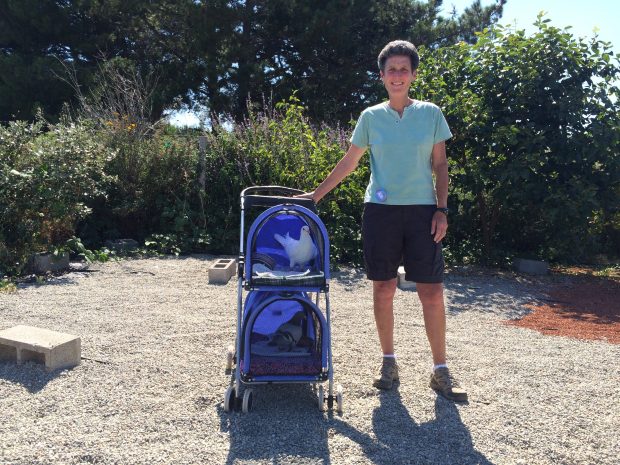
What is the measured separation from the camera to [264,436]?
10.2ft

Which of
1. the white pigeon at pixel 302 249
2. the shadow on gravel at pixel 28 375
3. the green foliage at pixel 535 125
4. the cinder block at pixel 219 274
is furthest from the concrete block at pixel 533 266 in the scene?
the shadow on gravel at pixel 28 375

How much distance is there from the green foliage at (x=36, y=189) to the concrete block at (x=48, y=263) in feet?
0.44

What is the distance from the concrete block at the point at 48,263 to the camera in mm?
7285

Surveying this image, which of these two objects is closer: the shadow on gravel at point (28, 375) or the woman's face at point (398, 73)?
the woman's face at point (398, 73)

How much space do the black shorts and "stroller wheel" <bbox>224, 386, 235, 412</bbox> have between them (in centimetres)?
108

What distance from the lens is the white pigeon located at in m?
3.71

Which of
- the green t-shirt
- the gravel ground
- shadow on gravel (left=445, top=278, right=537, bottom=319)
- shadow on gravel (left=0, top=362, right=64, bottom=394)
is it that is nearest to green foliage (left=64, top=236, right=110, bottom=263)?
→ the gravel ground

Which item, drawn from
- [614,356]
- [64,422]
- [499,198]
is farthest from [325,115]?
[64,422]

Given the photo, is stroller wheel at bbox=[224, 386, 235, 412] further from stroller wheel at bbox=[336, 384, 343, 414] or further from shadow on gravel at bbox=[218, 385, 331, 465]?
stroller wheel at bbox=[336, 384, 343, 414]

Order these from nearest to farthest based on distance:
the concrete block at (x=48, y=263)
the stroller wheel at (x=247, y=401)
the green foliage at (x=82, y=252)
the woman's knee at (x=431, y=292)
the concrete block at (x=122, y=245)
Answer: the stroller wheel at (x=247, y=401)
the woman's knee at (x=431, y=292)
the concrete block at (x=48, y=263)
the green foliage at (x=82, y=252)
the concrete block at (x=122, y=245)

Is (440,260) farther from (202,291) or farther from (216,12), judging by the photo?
(216,12)

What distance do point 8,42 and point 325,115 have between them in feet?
30.8

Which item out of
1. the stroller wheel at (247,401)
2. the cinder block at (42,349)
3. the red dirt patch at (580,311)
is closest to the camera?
the stroller wheel at (247,401)

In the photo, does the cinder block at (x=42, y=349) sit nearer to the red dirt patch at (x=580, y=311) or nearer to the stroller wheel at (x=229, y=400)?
the stroller wheel at (x=229, y=400)
